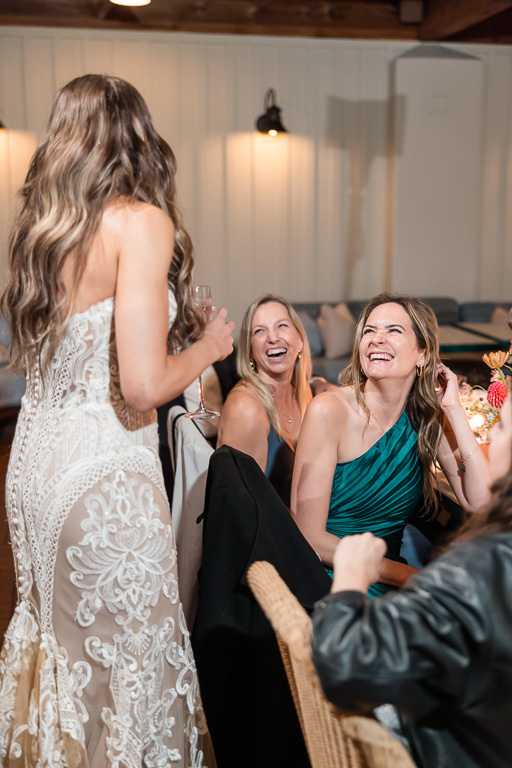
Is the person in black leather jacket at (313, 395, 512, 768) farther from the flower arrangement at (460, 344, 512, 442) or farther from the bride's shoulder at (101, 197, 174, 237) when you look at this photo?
the flower arrangement at (460, 344, 512, 442)

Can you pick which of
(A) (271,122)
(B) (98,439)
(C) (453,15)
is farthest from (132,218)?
(C) (453,15)

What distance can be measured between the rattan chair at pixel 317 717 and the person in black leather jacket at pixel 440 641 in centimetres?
5

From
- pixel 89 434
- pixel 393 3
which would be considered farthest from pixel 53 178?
pixel 393 3

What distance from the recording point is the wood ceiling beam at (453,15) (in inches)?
221

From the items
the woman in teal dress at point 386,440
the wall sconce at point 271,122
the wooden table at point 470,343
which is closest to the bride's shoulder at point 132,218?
the woman in teal dress at point 386,440

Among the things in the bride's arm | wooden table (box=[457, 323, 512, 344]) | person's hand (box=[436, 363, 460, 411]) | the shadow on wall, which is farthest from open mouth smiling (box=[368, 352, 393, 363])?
the shadow on wall

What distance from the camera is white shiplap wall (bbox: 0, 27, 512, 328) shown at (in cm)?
651

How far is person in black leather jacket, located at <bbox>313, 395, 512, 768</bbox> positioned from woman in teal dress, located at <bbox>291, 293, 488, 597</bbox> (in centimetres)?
111

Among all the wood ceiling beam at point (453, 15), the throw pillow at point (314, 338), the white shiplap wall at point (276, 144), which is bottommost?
the throw pillow at point (314, 338)

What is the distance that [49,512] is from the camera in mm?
1427

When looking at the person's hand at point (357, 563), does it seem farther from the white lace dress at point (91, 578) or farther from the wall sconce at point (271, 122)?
the wall sconce at point (271, 122)

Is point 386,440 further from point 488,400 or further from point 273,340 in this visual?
point 273,340

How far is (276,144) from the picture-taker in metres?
6.96

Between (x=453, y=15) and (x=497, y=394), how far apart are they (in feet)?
17.0
